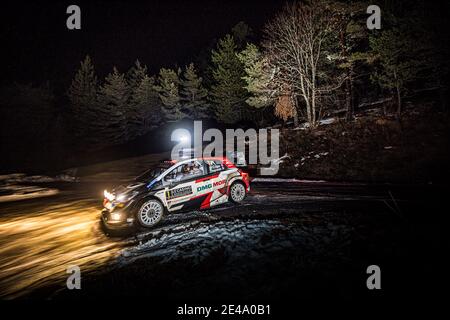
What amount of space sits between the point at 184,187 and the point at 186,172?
497mm

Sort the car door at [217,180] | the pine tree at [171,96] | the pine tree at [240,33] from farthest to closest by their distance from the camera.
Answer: the pine tree at [171,96], the pine tree at [240,33], the car door at [217,180]

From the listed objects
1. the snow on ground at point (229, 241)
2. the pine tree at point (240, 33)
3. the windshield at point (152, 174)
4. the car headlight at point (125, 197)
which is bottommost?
the snow on ground at point (229, 241)

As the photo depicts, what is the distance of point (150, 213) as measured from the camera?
8.21m

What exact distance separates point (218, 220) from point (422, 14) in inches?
706

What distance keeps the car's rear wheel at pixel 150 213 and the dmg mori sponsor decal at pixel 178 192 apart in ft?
1.19

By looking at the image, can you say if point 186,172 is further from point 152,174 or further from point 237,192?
point 237,192

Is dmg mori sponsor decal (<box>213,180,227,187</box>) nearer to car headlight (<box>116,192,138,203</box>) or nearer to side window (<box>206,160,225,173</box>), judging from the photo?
side window (<box>206,160,225,173</box>)

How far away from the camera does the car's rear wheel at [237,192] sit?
996 centimetres

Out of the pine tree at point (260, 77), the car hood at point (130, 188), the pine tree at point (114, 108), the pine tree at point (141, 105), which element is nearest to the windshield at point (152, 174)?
the car hood at point (130, 188)

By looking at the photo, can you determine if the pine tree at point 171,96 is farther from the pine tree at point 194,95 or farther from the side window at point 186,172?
the side window at point 186,172

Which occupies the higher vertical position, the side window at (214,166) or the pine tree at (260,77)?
the pine tree at (260,77)

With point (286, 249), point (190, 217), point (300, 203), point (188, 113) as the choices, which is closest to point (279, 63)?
point (300, 203)

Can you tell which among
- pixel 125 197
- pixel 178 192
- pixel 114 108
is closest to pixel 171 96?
pixel 114 108

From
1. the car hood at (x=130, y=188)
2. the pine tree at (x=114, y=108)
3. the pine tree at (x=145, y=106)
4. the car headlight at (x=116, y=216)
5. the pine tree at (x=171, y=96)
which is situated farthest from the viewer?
the pine tree at (x=114, y=108)
